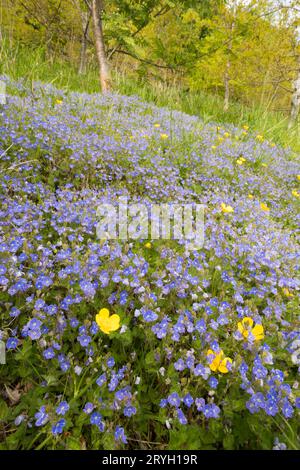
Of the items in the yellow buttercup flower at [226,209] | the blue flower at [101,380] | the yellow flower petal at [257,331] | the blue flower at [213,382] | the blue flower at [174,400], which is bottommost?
the blue flower at [174,400]

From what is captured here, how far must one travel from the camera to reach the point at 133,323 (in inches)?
75.4

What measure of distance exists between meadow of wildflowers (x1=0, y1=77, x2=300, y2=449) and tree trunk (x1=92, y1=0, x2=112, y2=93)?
10.1 feet

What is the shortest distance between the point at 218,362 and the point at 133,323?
0.58 meters

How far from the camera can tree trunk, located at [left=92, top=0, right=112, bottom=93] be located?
557 centimetres

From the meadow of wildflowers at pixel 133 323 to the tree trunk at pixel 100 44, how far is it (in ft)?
10.1

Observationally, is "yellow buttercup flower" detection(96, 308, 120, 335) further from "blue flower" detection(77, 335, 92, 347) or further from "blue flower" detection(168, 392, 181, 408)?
"blue flower" detection(168, 392, 181, 408)

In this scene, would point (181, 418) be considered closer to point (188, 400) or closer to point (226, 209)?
point (188, 400)

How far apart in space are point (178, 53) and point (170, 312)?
7.51m

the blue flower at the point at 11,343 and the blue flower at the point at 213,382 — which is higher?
the blue flower at the point at 11,343

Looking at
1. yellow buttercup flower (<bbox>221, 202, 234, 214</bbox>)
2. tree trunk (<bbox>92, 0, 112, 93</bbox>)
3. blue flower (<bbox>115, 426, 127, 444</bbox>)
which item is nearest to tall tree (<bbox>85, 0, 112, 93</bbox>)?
tree trunk (<bbox>92, 0, 112, 93</bbox>)

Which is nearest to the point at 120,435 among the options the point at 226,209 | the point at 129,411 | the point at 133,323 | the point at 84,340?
the point at 129,411

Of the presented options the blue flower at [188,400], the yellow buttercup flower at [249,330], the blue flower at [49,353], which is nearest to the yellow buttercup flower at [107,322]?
the blue flower at [49,353]

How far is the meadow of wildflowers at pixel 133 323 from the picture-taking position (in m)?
1.43

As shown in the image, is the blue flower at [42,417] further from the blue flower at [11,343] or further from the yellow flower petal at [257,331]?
the yellow flower petal at [257,331]
